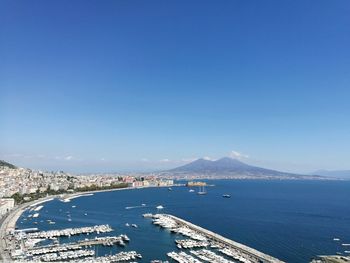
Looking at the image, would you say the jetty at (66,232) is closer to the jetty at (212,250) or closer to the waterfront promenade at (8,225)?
the waterfront promenade at (8,225)

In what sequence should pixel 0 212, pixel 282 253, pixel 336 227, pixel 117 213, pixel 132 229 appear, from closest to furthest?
pixel 282 253, pixel 132 229, pixel 336 227, pixel 0 212, pixel 117 213

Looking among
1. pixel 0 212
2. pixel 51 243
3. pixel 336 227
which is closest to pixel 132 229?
pixel 51 243

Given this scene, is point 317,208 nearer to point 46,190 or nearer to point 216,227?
point 216,227

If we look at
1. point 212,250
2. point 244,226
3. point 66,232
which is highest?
point 66,232

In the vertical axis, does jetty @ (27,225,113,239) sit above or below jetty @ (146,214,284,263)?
above

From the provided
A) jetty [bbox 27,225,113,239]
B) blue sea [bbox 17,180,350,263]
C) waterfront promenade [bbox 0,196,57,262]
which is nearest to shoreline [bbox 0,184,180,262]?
waterfront promenade [bbox 0,196,57,262]

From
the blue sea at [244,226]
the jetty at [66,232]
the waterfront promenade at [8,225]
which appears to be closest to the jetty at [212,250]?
the blue sea at [244,226]

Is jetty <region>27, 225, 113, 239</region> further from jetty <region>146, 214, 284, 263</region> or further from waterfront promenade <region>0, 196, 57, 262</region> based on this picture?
jetty <region>146, 214, 284, 263</region>

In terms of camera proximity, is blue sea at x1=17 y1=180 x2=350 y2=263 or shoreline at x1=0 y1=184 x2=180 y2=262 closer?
shoreline at x1=0 y1=184 x2=180 y2=262

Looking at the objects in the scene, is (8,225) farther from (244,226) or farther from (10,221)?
(244,226)

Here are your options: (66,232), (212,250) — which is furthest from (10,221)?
(212,250)

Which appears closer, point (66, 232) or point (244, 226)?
point (66, 232)
